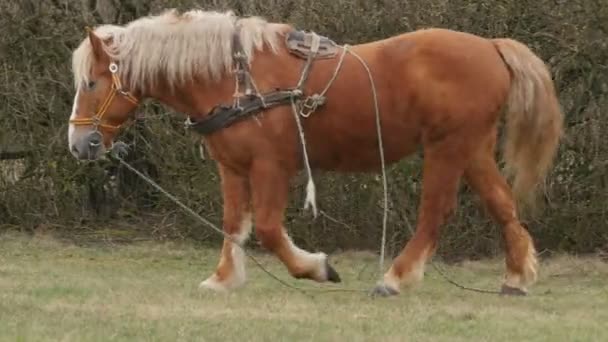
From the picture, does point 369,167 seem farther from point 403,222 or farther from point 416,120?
point 403,222

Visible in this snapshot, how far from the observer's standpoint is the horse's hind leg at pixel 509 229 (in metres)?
8.60

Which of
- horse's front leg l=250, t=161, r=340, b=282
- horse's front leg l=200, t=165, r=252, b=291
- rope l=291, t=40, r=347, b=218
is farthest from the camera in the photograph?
horse's front leg l=200, t=165, r=252, b=291

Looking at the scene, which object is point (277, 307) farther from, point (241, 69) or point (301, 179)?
point (301, 179)

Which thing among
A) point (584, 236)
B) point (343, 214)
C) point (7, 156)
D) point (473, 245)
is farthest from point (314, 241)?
point (7, 156)

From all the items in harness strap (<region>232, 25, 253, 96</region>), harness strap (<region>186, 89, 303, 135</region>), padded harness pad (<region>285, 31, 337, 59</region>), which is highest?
padded harness pad (<region>285, 31, 337, 59</region>)

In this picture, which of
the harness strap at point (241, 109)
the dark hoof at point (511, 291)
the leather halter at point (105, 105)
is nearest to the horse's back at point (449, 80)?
the harness strap at point (241, 109)

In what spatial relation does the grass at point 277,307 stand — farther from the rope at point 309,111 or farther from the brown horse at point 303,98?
the rope at point 309,111

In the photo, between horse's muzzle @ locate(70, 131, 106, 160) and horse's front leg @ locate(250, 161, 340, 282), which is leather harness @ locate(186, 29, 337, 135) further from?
horse's muzzle @ locate(70, 131, 106, 160)

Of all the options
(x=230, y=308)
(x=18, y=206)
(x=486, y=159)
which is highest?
(x=486, y=159)

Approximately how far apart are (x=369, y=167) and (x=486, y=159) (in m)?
0.75

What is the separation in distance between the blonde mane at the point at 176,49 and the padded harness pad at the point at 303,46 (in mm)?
103

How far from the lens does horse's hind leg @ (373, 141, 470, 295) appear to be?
8.27 m

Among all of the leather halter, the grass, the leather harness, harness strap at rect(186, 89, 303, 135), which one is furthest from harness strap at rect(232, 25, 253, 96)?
the grass

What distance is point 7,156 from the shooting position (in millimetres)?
12828
